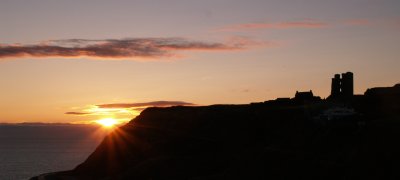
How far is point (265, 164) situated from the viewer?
6353 centimetres

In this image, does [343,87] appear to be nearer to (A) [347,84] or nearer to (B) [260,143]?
(A) [347,84]

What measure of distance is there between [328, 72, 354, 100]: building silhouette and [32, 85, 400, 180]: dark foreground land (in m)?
5.58

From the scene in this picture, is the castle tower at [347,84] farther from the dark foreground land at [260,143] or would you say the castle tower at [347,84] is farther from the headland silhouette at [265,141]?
the dark foreground land at [260,143]

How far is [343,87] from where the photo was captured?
98.5 meters

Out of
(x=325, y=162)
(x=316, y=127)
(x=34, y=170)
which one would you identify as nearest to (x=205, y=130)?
(x=316, y=127)

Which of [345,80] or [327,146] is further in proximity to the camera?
[345,80]

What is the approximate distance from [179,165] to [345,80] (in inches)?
1408

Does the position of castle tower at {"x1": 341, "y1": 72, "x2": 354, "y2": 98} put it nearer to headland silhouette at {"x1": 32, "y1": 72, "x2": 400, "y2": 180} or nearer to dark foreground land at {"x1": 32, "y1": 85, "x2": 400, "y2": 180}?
headland silhouette at {"x1": 32, "y1": 72, "x2": 400, "y2": 180}

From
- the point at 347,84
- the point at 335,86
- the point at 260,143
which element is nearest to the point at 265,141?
the point at 260,143

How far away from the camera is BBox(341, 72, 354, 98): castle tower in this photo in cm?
9756

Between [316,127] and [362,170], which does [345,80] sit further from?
[362,170]

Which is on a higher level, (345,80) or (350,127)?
Result: (345,80)

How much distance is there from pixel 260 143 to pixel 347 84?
911 inches

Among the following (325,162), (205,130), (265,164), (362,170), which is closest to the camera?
(362,170)
